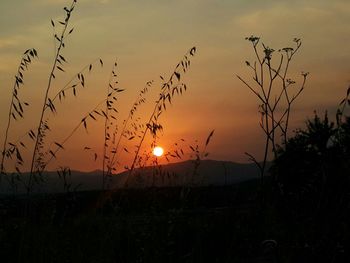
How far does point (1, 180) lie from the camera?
4070mm

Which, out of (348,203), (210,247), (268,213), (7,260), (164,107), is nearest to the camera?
(348,203)

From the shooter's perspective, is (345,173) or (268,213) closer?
(345,173)

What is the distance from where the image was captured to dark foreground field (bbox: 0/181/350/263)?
3016 millimetres

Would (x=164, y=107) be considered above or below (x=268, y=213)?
above

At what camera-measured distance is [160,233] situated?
4062 millimetres

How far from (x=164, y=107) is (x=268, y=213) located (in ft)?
4.54

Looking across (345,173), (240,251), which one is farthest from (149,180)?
(345,173)

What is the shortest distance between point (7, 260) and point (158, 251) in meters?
1.28

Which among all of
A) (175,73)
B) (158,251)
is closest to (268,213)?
(158,251)

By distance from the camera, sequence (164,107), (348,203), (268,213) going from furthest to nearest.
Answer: (164,107)
(268,213)
(348,203)

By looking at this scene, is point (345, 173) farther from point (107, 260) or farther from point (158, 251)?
point (107, 260)

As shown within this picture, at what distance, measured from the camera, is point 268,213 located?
3.49m

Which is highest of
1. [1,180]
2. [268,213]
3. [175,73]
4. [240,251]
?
[175,73]

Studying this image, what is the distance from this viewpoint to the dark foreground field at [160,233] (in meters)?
3.02
